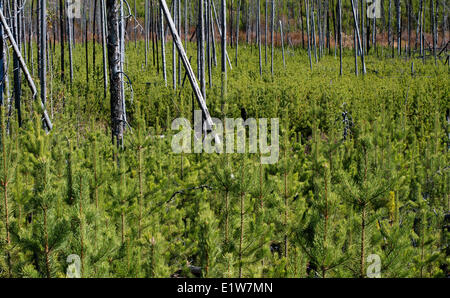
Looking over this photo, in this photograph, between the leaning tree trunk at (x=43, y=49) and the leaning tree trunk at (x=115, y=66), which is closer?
the leaning tree trunk at (x=115, y=66)

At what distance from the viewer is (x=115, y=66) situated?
3.91m

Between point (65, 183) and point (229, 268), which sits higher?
point (65, 183)

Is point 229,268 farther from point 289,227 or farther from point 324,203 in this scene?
point 289,227

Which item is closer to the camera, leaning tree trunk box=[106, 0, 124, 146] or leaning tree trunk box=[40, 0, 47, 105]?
leaning tree trunk box=[106, 0, 124, 146]

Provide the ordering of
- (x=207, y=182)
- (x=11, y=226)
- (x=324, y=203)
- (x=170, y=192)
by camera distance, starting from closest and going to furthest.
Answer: (x=324, y=203) → (x=11, y=226) → (x=170, y=192) → (x=207, y=182)

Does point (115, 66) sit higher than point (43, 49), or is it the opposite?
point (43, 49)

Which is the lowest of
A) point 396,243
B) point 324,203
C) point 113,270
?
point 113,270

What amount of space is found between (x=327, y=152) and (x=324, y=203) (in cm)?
185

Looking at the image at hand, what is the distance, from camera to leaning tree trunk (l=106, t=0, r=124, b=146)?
381cm

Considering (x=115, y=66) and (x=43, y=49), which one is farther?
(x=43, y=49)

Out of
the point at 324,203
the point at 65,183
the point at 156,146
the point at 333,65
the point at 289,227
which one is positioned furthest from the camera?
the point at 333,65

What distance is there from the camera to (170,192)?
304 centimetres

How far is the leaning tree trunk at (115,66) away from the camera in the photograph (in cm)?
381
